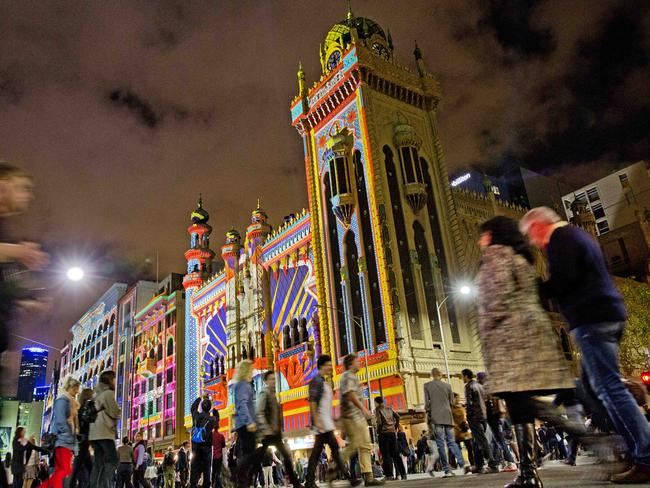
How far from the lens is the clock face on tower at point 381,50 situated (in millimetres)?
34222

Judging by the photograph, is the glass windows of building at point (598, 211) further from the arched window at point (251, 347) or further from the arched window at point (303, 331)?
the arched window at point (251, 347)

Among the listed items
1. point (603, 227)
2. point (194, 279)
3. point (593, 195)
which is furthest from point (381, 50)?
point (603, 227)

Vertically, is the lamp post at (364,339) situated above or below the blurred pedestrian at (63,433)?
above

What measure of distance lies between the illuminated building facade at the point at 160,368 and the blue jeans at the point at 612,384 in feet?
144

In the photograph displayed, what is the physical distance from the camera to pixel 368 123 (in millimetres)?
30859

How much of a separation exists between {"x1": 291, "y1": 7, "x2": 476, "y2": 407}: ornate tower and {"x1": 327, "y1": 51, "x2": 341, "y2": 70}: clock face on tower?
0.10 metres

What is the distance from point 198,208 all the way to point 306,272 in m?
22.7

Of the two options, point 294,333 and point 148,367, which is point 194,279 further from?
point 294,333

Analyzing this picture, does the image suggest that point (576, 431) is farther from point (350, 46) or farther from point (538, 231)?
Result: point (350, 46)

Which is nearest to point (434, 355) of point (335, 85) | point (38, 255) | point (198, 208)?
point (335, 85)

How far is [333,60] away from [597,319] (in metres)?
33.8

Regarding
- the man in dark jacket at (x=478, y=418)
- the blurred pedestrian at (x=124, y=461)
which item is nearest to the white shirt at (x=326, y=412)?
the man in dark jacket at (x=478, y=418)

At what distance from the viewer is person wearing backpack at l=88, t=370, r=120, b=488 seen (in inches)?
266

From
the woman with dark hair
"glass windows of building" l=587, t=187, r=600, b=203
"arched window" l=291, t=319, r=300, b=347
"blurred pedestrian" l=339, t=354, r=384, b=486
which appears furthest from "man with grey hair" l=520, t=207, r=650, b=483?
"glass windows of building" l=587, t=187, r=600, b=203
